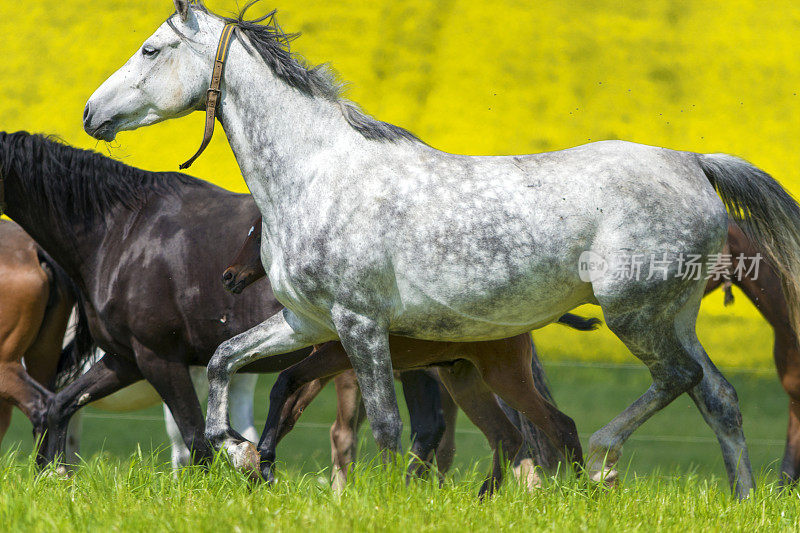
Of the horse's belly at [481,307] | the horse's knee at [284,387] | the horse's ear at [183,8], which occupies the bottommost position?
the horse's knee at [284,387]

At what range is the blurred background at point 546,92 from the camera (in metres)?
7.09

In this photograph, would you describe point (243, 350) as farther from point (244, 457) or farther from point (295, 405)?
point (295, 405)

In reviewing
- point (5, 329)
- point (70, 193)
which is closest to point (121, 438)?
point (5, 329)

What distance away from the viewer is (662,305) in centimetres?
387

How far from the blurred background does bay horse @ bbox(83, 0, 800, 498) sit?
306cm

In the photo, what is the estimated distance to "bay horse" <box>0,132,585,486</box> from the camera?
5078 mm

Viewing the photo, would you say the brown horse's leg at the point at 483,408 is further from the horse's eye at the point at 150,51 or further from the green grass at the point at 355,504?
the horse's eye at the point at 150,51

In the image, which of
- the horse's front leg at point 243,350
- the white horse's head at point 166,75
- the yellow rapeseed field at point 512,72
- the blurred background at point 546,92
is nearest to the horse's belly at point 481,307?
the horse's front leg at point 243,350

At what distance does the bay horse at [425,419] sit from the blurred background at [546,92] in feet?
4.62

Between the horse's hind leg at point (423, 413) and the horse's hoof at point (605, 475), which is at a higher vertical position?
the horse's hoof at point (605, 475)

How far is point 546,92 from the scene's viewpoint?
7.71 m

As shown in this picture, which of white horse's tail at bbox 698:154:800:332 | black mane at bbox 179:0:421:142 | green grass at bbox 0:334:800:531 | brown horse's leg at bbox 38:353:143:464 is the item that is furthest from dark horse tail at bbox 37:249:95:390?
white horse's tail at bbox 698:154:800:332

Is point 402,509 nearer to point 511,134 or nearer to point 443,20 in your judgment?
point 511,134

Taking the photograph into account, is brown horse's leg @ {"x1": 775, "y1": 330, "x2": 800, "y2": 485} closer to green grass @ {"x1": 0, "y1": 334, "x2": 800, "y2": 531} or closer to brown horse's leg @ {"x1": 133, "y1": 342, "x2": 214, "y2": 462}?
green grass @ {"x1": 0, "y1": 334, "x2": 800, "y2": 531}
